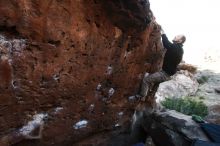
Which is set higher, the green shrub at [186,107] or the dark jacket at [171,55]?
the dark jacket at [171,55]

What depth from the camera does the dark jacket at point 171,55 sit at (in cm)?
735

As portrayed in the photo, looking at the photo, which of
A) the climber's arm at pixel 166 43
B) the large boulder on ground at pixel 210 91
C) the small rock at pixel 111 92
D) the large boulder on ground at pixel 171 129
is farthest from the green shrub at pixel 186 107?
the small rock at pixel 111 92

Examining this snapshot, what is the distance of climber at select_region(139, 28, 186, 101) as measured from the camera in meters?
7.33

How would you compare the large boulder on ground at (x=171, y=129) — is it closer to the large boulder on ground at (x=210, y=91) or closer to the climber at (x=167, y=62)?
the climber at (x=167, y=62)

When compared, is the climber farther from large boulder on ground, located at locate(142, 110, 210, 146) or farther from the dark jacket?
large boulder on ground, located at locate(142, 110, 210, 146)

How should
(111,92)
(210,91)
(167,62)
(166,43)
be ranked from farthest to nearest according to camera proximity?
1. (210,91)
2. (167,62)
3. (166,43)
4. (111,92)

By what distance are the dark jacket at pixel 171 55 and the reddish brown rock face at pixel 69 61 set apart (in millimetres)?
622

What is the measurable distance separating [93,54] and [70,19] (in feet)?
2.80

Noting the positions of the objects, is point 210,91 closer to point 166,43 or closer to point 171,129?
point 171,129

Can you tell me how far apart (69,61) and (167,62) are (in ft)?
10.4

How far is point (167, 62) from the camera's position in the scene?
7535 millimetres

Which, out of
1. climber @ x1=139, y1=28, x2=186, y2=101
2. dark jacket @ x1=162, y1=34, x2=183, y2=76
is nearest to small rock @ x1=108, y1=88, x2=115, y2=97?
climber @ x1=139, y1=28, x2=186, y2=101

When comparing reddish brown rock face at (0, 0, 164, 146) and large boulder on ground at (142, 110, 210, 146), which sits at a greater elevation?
reddish brown rock face at (0, 0, 164, 146)


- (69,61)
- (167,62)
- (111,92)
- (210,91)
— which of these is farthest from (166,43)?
(210,91)
